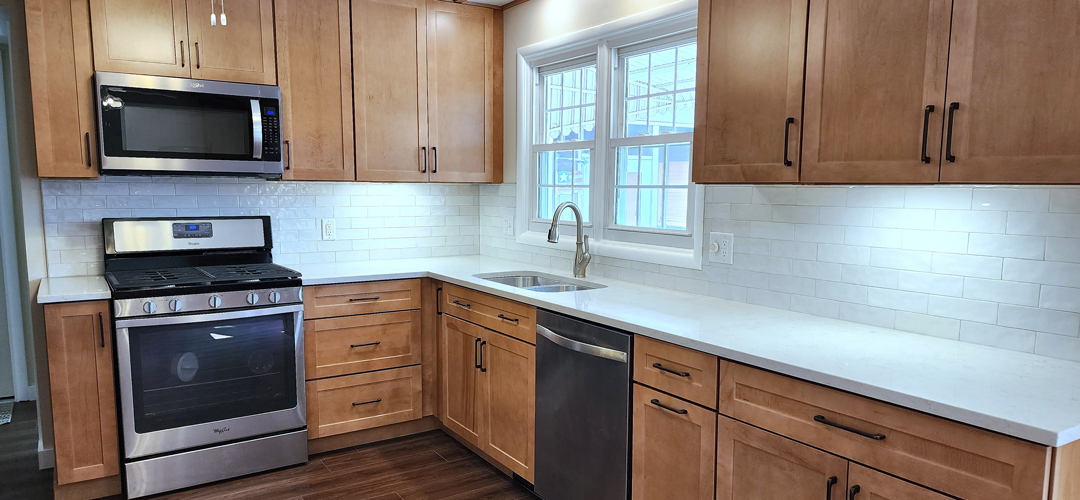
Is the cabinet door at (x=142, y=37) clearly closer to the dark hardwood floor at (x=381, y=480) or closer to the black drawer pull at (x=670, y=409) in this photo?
the dark hardwood floor at (x=381, y=480)

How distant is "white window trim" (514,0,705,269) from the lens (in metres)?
2.79

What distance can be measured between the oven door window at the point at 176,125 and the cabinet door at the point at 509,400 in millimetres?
1555

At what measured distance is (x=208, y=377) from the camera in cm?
296

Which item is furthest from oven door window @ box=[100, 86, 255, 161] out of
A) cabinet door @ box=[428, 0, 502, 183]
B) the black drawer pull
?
the black drawer pull

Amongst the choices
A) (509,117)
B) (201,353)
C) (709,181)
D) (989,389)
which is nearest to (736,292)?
(709,181)

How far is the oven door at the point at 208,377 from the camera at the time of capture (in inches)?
111

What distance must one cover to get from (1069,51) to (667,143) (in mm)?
1610

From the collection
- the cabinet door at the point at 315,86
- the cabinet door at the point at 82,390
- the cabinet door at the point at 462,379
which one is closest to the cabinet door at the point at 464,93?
the cabinet door at the point at 315,86

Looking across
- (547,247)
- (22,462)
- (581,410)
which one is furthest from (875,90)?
(22,462)

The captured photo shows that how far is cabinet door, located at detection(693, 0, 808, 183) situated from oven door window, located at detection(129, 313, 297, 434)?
6.96 ft

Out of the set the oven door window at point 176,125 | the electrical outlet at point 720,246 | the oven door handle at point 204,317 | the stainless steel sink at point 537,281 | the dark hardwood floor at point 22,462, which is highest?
the oven door window at point 176,125

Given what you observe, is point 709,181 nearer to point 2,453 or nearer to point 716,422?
Answer: point 716,422

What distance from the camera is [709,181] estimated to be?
232 centimetres

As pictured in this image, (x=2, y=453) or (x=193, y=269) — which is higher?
(x=193, y=269)
